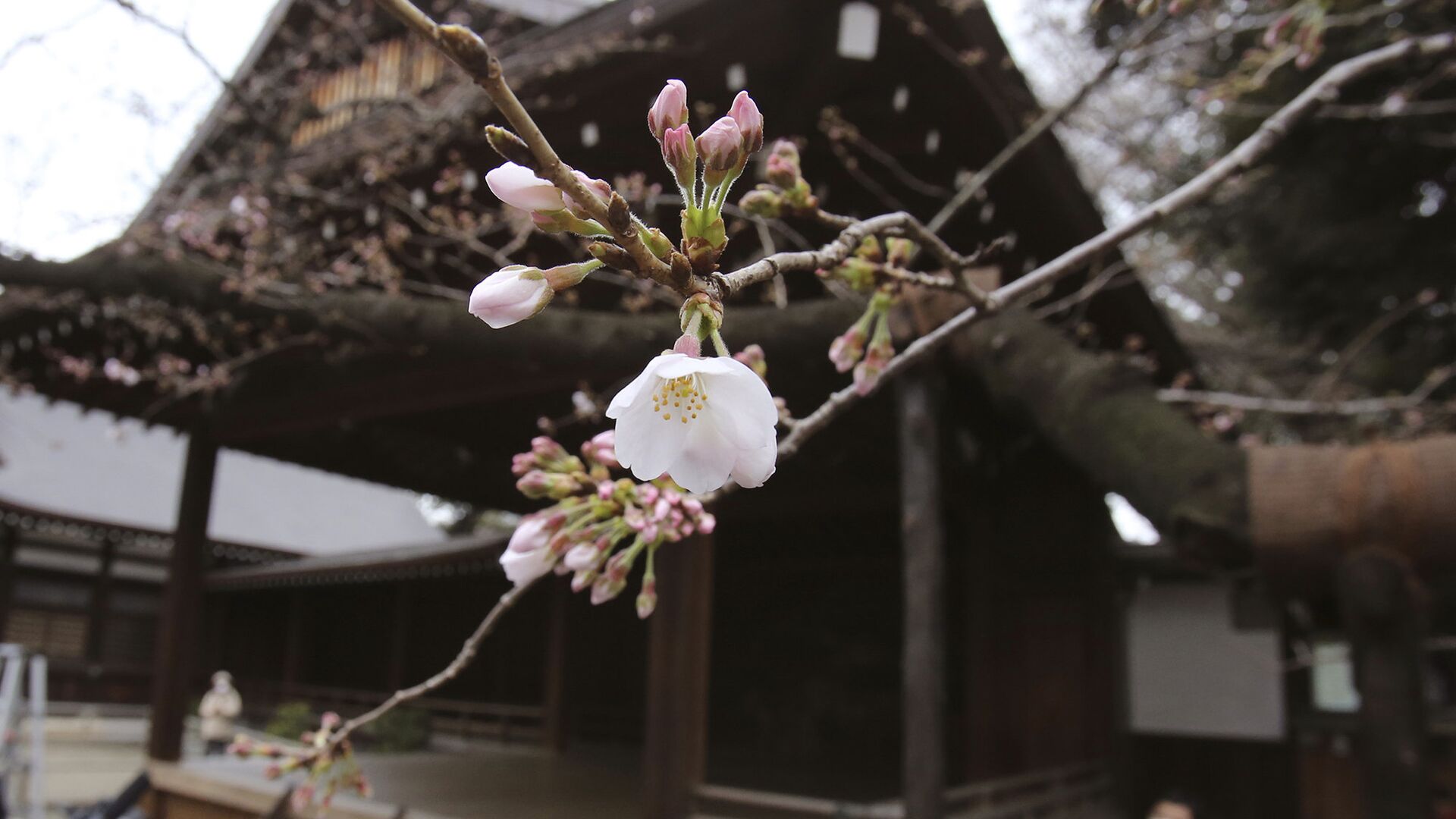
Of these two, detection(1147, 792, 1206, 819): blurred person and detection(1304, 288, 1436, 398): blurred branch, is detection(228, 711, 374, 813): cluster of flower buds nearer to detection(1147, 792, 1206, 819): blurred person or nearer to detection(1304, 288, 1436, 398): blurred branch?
detection(1147, 792, 1206, 819): blurred person

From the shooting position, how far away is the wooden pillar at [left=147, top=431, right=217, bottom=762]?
5949mm

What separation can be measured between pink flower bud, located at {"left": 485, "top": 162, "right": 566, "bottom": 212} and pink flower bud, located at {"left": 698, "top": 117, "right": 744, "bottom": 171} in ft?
0.34

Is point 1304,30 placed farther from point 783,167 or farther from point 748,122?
point 748,122

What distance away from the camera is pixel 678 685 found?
13.6 feet

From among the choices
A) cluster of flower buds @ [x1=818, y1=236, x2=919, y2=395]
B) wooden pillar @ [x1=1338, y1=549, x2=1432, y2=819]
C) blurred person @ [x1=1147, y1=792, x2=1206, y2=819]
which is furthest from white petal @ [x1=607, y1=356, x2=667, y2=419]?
blurred person @ [x1=1147, y1=792, x2=1206, y2=819]

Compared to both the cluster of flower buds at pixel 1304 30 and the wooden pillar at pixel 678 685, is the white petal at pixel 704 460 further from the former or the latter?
the wooden pillar at pixel 678 685

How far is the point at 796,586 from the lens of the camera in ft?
27.9

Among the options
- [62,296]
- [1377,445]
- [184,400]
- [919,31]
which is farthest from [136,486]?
[1377,445]

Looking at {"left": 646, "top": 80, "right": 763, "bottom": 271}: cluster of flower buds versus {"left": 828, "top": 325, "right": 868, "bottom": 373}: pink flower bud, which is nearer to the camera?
{"left": 646, "top": 80, "right": 763, "bottom": 271}: cluster of flower buds

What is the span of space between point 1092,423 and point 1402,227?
16.2 feet

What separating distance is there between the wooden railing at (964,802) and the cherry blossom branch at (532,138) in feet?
10.3

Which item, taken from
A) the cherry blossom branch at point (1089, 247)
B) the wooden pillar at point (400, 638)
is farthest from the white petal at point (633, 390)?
the wooden pillar at point (400, 638)

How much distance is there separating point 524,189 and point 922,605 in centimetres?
278

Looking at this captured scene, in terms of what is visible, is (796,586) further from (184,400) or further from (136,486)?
(136,486)
